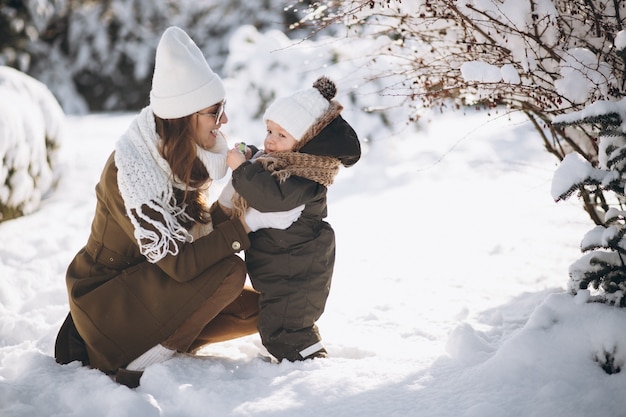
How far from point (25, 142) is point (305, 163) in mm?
3146

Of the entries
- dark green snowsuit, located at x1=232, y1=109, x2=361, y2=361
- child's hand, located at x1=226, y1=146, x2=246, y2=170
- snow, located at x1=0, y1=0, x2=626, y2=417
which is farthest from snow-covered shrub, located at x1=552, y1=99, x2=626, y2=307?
child's hand, located at x1=226, y1=146, x2=246, y2=170

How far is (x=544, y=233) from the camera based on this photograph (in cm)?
415

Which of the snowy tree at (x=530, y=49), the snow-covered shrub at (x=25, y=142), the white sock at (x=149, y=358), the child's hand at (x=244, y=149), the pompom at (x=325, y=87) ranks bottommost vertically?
the snow-covered shrub at (x=25, y=142)

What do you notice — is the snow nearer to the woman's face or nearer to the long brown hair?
the woman's face

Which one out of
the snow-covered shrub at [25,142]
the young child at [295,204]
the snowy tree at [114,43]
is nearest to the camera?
the young child at [295,204]

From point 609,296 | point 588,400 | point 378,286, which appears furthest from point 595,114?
point 378,286

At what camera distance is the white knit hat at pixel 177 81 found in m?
2.30

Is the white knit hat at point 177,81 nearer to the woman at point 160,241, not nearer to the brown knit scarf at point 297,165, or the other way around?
the woman at point 160,241

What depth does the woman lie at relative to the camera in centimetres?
228

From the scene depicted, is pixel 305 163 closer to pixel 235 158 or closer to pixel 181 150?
pixel 235 158

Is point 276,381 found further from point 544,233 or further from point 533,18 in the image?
point 544,233

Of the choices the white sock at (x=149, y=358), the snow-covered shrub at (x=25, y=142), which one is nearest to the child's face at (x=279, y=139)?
the white sock at (x=149, y=358)

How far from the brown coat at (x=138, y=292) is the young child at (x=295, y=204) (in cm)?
14

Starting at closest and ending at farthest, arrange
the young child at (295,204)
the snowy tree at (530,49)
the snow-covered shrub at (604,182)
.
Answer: the snow-covered shrub at (604,182) → the snowy tree at (530,49) → the young child at (295,204)
